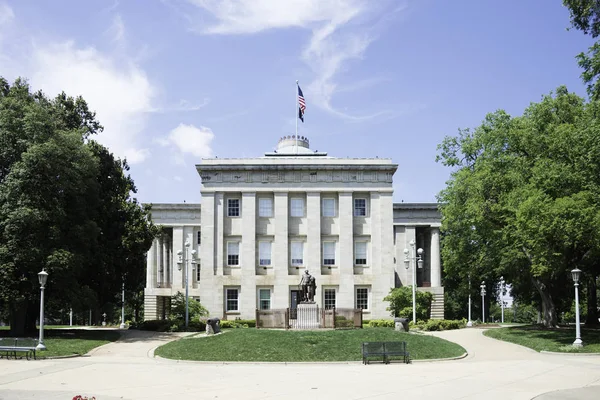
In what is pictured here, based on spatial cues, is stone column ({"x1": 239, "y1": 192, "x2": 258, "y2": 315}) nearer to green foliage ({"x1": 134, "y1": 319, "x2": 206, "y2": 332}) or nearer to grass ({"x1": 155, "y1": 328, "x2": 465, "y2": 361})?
green foliage ({"x1": 134, "y1": 319, "x2": 206, "y2": 332})

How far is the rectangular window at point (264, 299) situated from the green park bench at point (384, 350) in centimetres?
2848

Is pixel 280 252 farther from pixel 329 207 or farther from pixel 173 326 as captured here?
pixel 173 326

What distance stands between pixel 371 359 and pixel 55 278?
20312 millimetres

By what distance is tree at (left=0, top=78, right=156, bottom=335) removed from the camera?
112 ft

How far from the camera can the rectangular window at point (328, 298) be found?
52156 mm

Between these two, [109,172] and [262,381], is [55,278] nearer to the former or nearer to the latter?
[109,172]

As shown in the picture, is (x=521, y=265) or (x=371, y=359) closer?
(x=371, y=359)

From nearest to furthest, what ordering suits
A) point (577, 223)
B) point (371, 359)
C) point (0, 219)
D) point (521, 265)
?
point (371, 359) < point (577, 223) < point (0, 219) < point (521, 265)

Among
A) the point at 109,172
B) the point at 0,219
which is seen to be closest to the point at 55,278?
the point at 0,219

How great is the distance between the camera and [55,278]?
34.9m

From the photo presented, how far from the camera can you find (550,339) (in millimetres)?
32312

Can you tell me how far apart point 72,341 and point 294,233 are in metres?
24.0

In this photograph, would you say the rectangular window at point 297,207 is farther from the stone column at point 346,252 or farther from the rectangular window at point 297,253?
the stone column at point 346,252

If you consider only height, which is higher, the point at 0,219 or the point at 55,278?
the point at 0,219
